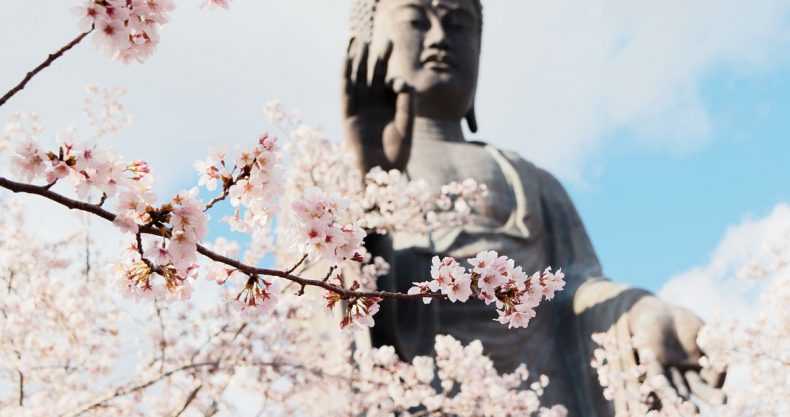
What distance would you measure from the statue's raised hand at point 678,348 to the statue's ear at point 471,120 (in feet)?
10.5

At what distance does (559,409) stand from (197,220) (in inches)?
202

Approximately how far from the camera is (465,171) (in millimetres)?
7480

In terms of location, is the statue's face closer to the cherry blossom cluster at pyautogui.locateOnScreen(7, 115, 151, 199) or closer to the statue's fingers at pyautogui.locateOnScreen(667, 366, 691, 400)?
the statue's fingers at pyautogui.locateOnScreen(667, 366, 691, 400)

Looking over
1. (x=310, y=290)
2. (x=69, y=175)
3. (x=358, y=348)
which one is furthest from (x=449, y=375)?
(x=69, y=175)

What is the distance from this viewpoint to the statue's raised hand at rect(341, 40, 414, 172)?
5750mm

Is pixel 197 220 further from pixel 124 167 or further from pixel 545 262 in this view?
pixel 545 262

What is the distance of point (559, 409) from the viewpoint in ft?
20.9

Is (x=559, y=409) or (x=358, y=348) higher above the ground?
(x=358, y=348)

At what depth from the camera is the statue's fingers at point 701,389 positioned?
548cm

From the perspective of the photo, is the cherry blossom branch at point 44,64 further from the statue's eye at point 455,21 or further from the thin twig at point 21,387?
the statue's eye at point 455,21

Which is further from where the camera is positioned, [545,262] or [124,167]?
[545,262]

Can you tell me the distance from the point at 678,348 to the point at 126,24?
484 centimetres

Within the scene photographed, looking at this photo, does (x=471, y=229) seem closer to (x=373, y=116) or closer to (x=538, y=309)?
(x=538, y=309)

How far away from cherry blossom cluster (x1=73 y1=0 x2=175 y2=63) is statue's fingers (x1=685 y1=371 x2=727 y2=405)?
14.9ft
